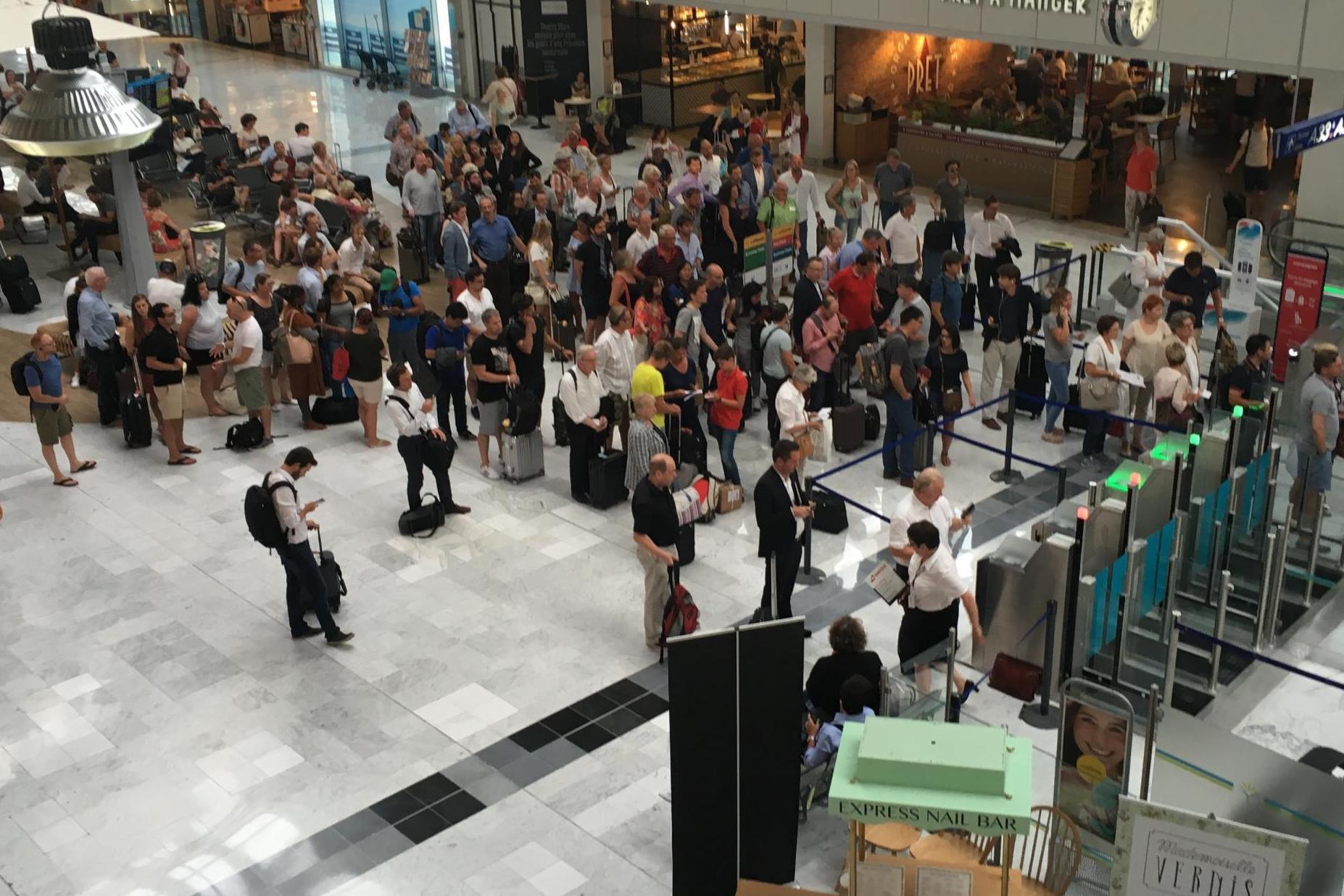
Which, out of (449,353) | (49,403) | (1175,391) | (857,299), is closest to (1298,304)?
(1175,391)

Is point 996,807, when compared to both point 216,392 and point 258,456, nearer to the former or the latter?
point 258,456

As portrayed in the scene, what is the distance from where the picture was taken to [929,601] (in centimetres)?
913

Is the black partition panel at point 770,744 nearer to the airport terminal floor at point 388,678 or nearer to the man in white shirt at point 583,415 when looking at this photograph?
the airport terminal floor at point 388,678

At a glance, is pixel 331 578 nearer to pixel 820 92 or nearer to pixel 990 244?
pixel 990 244

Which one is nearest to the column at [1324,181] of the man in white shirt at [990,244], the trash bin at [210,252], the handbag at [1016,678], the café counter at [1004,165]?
the café counter at [1004,165]

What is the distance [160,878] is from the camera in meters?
8.30

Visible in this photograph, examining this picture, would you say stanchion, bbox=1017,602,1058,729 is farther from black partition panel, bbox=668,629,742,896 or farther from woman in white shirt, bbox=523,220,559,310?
woman in white shirt, bbox=523,220,559,310

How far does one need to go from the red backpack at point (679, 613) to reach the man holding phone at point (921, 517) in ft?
4.80

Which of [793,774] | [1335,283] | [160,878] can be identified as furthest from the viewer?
[1335,283]

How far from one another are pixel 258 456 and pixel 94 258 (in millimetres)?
7679

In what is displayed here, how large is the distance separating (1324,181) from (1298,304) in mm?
3804

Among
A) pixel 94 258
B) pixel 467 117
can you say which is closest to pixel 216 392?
pixel 94 258

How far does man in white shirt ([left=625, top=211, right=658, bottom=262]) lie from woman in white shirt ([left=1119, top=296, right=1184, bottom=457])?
5053mm

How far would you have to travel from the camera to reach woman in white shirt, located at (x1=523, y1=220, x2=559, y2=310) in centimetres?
1588
